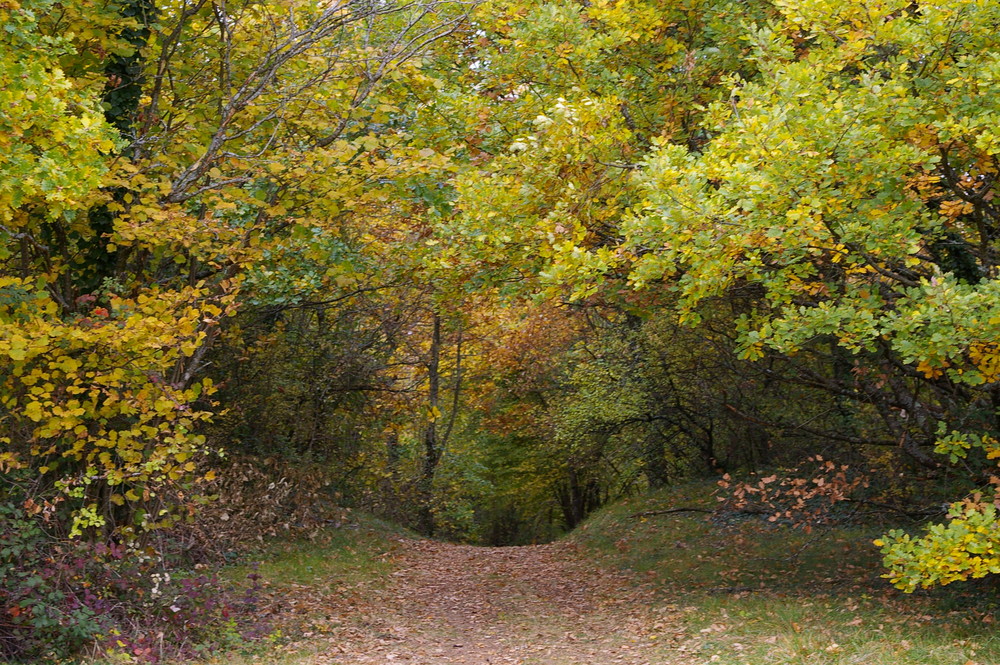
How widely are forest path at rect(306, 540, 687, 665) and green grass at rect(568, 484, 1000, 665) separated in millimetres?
492

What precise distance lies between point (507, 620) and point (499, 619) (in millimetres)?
155

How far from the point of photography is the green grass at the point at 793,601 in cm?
743

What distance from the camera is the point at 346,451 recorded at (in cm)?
1853

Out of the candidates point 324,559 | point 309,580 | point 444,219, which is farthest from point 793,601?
point 324,559

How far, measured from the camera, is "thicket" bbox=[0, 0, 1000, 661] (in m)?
6.75

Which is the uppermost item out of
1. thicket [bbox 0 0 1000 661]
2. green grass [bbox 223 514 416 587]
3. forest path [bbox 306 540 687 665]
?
thicket [bbox 0 0 1000 661]

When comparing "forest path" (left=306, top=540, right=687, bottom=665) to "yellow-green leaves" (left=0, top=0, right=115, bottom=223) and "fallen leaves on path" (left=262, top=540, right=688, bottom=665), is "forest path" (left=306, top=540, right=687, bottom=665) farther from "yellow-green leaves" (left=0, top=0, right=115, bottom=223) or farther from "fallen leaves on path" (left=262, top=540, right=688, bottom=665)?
"yellow-green leaves" (left=0, top=0, right=115, bottom=223)

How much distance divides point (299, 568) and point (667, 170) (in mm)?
9476

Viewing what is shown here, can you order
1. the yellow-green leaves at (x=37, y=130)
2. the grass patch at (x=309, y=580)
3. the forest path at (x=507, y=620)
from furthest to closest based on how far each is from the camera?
the forest path at (x=507, y=620) < the grass patch at (x=309, y=580) < the yellow-green leaves at (x=37, y=130)

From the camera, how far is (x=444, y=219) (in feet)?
35.5

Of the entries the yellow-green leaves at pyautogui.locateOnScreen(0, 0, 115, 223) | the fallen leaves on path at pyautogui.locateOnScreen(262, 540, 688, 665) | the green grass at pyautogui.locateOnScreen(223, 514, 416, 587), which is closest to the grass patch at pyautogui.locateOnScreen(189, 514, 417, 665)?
the green grass at pyautogui.locateOnScreen(223, 514, 416, 587)

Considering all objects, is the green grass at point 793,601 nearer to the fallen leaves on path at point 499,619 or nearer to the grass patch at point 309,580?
the fallen leaves on path at point 499,619

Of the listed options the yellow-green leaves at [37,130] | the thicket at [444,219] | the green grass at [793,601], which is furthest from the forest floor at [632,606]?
the yellow-green leaves at [37,130]

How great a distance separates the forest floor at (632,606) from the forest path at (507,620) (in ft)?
0.11
